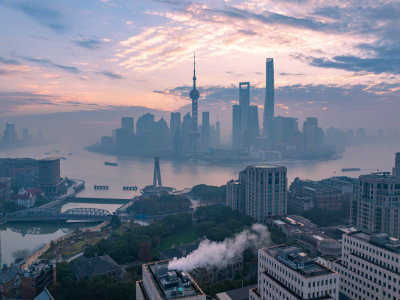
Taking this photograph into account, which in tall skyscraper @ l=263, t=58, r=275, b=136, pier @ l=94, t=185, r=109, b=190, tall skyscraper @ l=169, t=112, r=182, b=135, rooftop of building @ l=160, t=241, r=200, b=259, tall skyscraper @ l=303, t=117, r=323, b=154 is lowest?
pier @ l=94, t=185, r=109, b=190

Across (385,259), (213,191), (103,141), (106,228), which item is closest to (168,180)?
(213,191)

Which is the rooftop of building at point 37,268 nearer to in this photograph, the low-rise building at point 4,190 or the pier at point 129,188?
the low-rise building at point 4,190

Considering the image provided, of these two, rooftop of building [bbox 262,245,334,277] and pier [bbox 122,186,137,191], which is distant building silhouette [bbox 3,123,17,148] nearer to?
pier [bbox 122,186,137,191]

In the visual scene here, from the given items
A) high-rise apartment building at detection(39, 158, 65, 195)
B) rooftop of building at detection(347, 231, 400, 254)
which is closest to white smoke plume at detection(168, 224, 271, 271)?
rooftop of building at detection(347, 231, 400, 254)

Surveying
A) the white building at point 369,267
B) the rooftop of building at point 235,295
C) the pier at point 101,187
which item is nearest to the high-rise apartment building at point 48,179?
the pier at point 101,187

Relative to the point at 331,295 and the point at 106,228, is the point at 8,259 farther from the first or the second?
the point at 331,295

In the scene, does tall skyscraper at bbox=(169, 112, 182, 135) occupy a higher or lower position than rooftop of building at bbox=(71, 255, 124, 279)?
higher
